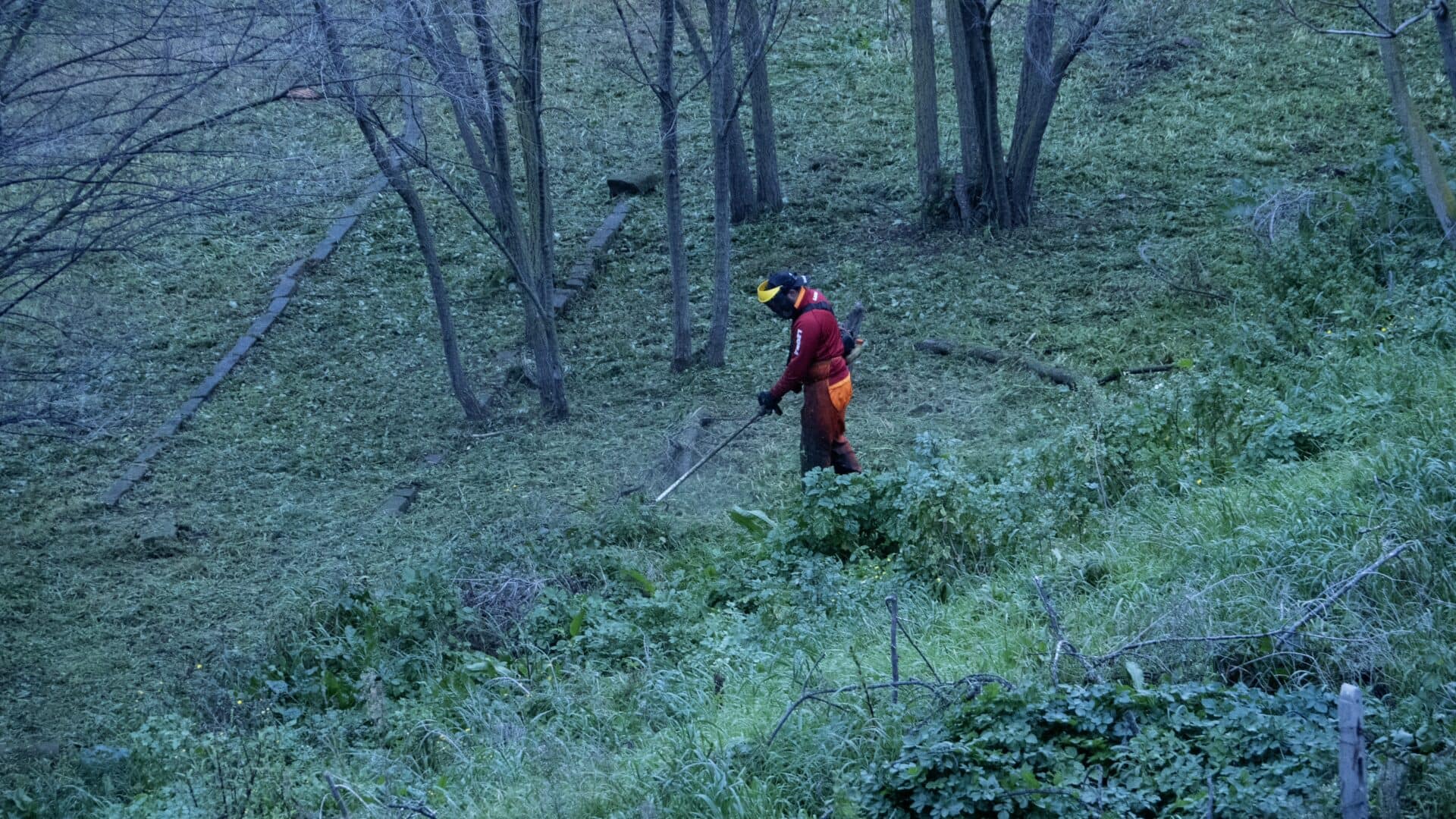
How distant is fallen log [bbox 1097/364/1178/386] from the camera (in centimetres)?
909

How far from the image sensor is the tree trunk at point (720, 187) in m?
10.5

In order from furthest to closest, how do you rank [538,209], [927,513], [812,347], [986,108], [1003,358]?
[986,108], [538,209], [1003,358], [812,347], [927,513]

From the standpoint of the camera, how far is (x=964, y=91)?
12.4 metres

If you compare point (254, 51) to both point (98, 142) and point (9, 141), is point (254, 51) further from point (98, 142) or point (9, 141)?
point (9, 141)

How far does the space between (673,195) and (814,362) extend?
3.50 meters

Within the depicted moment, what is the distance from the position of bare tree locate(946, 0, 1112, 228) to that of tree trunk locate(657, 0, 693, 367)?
345 cm

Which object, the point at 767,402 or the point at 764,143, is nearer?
the point at 767,402

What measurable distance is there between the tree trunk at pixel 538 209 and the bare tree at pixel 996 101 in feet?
15.2

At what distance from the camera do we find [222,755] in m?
5.17

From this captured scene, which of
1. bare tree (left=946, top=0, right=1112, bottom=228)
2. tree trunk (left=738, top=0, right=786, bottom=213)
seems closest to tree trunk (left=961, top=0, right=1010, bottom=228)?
bare tree (left=946, top=0, right=1112, bottom=228)

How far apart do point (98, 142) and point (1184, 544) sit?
604cm

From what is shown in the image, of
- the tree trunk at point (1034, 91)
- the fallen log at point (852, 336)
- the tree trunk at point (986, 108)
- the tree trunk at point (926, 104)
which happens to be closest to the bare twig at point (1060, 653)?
the fallen log at point (852, 336)

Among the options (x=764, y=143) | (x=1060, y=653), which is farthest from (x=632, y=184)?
(x=1060, y=653)

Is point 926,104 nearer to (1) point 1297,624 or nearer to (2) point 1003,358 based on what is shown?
(2) point 1003,358
